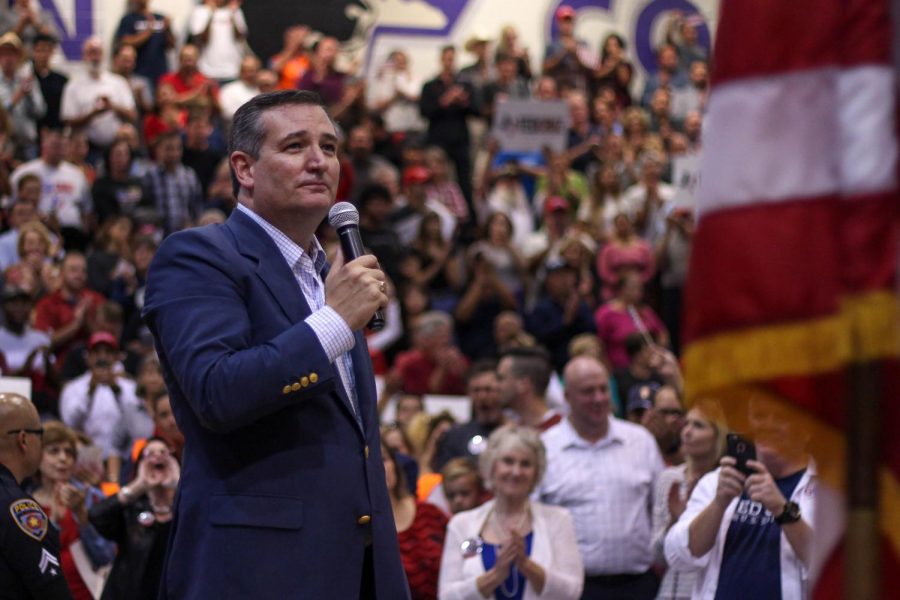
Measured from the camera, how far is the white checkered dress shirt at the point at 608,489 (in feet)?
25.2

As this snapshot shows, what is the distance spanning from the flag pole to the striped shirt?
485 inches

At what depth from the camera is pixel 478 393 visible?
31.7ft

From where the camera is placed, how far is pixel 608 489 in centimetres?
781

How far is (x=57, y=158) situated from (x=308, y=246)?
10888 millimetres

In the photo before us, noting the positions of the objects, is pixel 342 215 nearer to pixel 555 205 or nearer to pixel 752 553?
pixel 752 553

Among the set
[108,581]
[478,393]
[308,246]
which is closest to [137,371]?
[478,393]

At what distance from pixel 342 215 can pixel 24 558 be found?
2.14 metres

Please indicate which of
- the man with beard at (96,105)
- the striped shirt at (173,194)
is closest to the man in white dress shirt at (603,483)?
the striped shirt at (173,194)

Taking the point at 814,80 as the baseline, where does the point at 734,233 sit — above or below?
below

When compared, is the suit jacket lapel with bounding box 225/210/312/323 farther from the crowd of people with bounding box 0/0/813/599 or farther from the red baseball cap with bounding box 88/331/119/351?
the red baseball cap with bounding box 88/331/119/351


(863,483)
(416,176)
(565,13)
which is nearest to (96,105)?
(416,176)

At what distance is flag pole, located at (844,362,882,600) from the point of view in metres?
2.34

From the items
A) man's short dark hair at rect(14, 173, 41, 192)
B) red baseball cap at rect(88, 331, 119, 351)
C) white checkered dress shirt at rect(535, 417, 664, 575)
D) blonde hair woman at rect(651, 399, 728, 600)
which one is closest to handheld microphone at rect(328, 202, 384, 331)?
blonde hair woman at rect(651, 399, 728, 600)

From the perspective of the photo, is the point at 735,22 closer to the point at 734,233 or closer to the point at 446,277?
the point at 734,233
